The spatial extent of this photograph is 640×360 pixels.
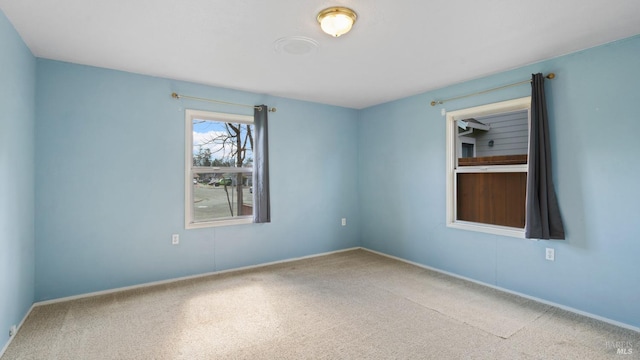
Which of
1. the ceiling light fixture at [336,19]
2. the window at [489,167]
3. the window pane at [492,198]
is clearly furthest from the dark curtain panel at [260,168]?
the window pane at [492,198]

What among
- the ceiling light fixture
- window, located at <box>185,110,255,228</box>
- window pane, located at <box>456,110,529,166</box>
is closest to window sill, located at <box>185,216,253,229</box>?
window, located at <box>185,110,255,228</box>

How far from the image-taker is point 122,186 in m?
3.33

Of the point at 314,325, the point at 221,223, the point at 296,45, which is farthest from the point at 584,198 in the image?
the point at 221,223

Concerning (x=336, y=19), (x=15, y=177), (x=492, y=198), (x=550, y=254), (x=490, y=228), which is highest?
(x=336, y=19)

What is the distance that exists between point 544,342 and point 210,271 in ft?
11.3

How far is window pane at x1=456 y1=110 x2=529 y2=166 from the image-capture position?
3334mm

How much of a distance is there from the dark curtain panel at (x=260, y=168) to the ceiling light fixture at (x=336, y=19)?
2071mm

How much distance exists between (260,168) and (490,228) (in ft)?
9.60

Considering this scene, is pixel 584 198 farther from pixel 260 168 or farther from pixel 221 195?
pixel 221 195

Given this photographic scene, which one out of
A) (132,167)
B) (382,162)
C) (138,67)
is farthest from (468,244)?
(138,67)

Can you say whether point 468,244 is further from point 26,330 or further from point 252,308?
point 26,330

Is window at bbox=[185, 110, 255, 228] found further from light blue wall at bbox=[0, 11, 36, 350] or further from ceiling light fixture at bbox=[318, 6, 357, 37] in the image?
ceiling light fixture at bbox=[318, 6, 357, 37]

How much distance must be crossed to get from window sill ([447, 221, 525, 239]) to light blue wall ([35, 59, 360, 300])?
2.32 m

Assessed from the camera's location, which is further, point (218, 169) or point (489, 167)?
point (218, 169)
